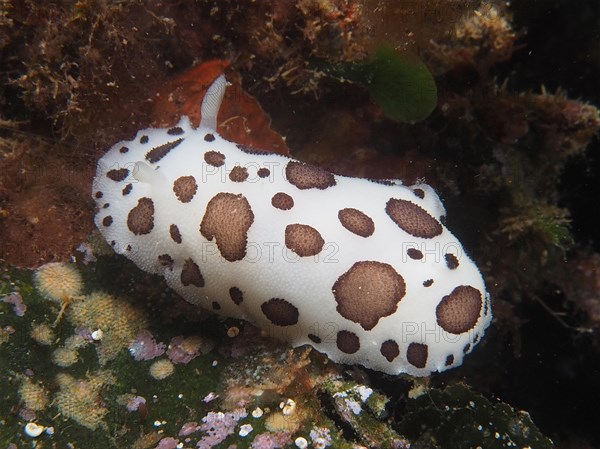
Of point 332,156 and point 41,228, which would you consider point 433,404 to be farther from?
point 41,228

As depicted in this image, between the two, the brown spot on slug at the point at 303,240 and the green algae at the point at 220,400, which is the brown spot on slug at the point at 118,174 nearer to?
the green algae at the point at 220,400

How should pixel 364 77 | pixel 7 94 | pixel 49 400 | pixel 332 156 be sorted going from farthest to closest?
1. pixel 332 156
2. pixel 364 77
3. pixel 7 94
4. pixel 49 400

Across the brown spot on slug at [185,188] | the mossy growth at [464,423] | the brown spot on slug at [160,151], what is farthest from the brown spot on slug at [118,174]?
the mossy growth at [464,423]

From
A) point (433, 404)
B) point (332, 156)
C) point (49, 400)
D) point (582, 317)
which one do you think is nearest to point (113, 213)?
point (49, 400)

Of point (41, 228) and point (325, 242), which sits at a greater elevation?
point (325, 242)

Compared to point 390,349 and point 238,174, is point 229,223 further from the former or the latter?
point 390,349

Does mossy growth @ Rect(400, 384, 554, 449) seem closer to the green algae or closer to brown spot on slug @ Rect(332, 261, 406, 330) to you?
the green algae

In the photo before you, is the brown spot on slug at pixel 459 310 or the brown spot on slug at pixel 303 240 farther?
the brown spot on slug at pixel 459 310

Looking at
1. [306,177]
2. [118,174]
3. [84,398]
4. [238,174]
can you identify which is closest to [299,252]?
[306,177]
